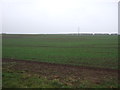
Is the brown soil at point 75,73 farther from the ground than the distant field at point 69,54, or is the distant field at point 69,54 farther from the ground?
the distant field at point 69,54

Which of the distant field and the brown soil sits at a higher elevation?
the distant field

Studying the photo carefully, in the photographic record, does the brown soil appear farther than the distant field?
No

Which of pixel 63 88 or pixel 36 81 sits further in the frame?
pixel 36 81

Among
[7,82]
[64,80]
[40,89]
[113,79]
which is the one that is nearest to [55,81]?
[64,80]

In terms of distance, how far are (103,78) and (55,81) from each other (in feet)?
11.8

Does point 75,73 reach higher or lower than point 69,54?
lower

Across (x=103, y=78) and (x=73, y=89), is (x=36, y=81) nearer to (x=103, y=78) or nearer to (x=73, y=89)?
(x=73, y=89)

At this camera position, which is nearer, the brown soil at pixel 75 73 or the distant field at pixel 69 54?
the brown soil at pixel 75 73

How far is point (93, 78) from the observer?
42.0 feet

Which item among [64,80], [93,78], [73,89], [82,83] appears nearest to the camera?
[73,89]

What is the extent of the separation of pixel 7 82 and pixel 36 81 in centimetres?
185

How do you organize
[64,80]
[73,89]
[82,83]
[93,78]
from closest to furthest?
[73,89] < [82,83] < [64,80] < [93,78]

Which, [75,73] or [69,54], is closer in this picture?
[75,73]

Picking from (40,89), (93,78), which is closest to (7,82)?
(40,89)
